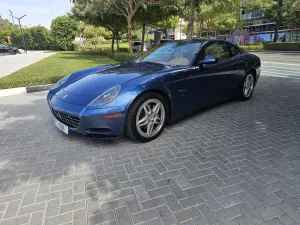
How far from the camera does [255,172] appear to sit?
2.46 m

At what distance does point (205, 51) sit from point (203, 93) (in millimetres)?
734


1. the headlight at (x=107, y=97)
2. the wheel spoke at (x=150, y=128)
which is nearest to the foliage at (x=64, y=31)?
the headlight at (x=107, y=97)

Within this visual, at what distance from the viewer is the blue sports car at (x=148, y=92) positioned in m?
2.82

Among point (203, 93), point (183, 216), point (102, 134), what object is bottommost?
point (183, 216)

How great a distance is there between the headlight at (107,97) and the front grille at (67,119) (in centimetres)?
32

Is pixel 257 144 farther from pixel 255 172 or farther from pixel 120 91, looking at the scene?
pixel 120 91

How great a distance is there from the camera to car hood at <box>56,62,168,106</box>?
2953mm

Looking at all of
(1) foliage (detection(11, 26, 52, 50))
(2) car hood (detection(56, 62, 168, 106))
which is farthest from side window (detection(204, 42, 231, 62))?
(1) foliage (detection(11, 26, 52, 50))

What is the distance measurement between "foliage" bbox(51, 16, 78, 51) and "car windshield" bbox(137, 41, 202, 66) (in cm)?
3789

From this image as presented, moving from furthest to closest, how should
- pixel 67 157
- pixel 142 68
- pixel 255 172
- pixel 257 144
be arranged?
pixel 142 68
pixel 257 144
pixel 67 157
pixel 255 172

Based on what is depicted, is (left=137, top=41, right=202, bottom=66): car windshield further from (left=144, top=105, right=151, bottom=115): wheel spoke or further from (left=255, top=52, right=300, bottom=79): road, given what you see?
(left=255, top=52, right=300, bottom=79): road

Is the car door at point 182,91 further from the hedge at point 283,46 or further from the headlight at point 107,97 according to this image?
the hedge at point 283,46

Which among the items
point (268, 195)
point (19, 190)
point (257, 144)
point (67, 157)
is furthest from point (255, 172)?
point (19, 190)

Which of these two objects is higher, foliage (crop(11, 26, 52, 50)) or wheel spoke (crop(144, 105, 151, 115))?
foliage (crop(11, 26, 52, 50))
